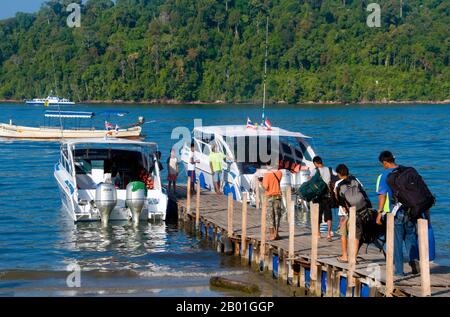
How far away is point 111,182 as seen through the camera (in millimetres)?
26281

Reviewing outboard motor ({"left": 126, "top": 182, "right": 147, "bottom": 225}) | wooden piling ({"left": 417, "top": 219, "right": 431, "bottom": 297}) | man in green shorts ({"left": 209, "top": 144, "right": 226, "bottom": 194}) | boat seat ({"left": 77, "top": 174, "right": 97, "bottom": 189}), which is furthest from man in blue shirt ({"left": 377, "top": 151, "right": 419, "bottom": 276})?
man in green shorts ({"left": 209, "top": 144, "right": 226, "bottom": 194})

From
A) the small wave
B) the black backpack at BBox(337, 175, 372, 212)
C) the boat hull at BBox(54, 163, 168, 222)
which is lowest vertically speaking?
the small wave

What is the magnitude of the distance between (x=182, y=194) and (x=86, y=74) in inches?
5826

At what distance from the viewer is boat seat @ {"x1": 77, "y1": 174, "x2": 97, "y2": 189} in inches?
1069

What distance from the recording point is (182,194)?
97.0ft

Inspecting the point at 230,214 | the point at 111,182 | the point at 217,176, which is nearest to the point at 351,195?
the point at 230,214

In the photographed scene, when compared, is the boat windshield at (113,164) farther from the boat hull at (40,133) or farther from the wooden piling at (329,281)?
the boat hull at (40,133)

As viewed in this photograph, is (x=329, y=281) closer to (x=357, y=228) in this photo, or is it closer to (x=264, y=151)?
(x=357, y=228)

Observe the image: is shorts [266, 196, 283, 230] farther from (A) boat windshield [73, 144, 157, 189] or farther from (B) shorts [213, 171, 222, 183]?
(B) shorts [213, 171, 222, 183]

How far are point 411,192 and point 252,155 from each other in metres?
14.3

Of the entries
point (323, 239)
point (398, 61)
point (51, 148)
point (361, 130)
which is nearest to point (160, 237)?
point (323, 239)

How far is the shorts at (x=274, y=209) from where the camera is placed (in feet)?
65.1

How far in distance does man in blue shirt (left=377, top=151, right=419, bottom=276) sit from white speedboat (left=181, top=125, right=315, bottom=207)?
11.6 metres
